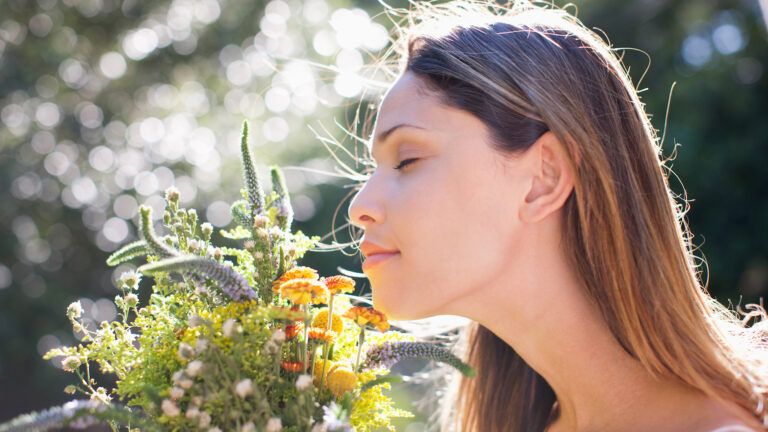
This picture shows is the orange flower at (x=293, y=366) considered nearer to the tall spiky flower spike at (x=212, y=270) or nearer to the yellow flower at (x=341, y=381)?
the yellow flower at (x=341, y=381)

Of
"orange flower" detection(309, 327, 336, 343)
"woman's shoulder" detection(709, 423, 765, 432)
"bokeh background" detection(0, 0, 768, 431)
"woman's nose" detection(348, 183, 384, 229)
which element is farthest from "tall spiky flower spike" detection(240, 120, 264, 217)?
"bokeh background" detection(0, 0, 768, 431)

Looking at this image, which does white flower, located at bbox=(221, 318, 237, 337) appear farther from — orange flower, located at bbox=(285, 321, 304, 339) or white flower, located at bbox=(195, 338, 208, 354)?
orange flower, located at bbox=(285, 321, 304, 339)

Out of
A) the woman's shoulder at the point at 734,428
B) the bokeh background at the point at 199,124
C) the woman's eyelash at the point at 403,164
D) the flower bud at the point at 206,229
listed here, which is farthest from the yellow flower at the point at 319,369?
the bokeh background at the point at 199,124

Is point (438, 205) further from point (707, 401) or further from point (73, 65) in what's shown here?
point (73, 65)

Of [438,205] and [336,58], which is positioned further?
[336,58]

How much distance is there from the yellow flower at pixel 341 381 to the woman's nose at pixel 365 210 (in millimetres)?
425

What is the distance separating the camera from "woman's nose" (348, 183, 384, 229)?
2252mm

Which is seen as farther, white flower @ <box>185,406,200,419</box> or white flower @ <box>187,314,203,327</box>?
white flower @ <box>187,314,203,327</box>

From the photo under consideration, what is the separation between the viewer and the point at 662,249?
92.5 inches

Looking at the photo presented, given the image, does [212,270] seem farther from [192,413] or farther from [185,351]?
[192,413]

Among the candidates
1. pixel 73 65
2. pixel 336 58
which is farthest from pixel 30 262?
pixel 336 58

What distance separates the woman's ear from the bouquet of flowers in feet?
1.67

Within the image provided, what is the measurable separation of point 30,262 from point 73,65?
2.87 metres

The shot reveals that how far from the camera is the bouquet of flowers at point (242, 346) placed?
1.83m
